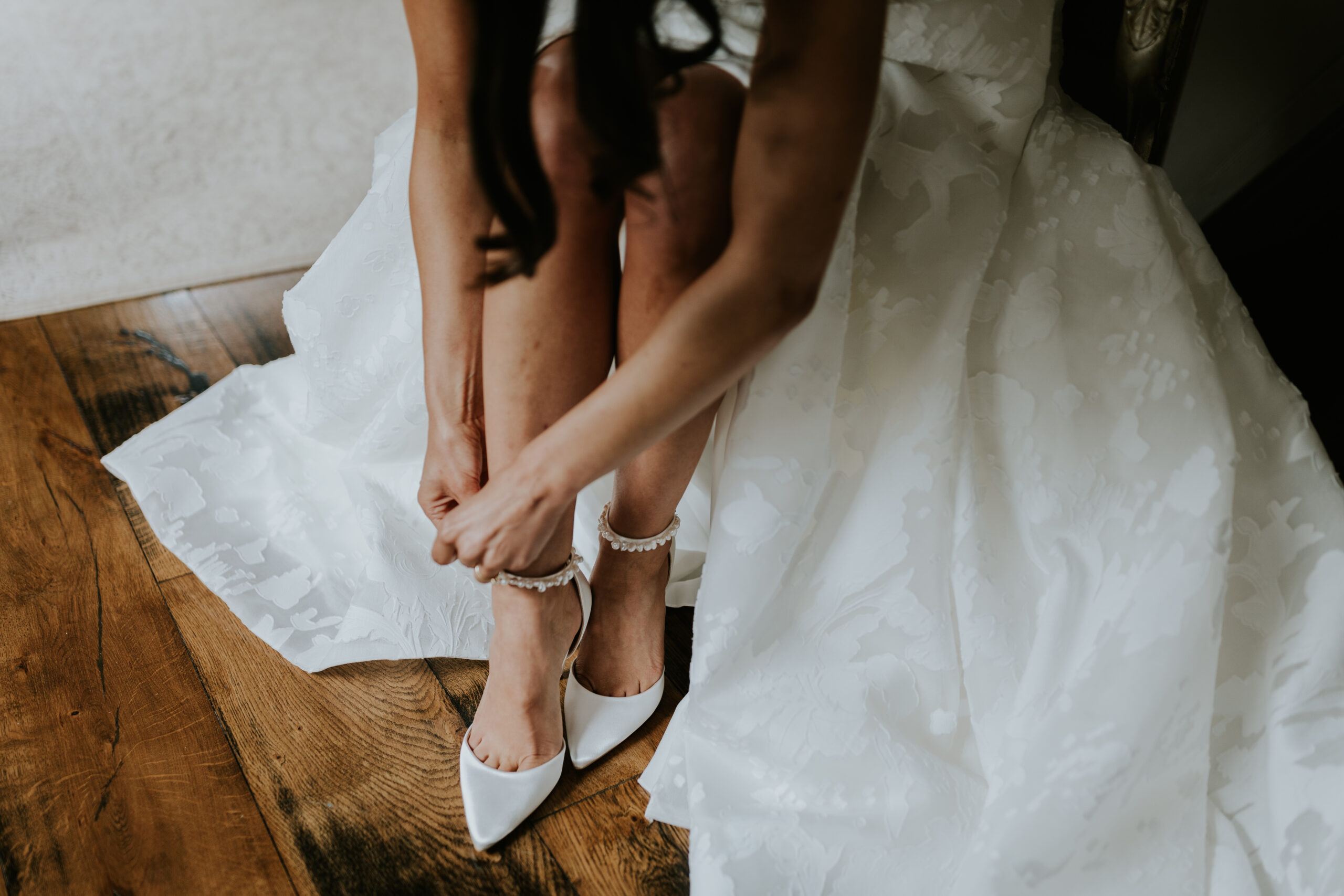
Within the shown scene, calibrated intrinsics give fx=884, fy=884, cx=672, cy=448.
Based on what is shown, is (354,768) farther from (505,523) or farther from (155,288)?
(155,288)

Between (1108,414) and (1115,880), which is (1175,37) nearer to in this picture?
(1108,414)

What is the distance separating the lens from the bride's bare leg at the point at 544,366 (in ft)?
2.17

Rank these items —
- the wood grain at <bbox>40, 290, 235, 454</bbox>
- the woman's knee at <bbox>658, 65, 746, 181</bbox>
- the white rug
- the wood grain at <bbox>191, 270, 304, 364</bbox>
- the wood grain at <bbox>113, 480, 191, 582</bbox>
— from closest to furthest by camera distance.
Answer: the woman's knee at <bbox>658, 65, 746, 181</bbox> < the wood grain at <bbox>113, 480, 191, 582</bbox> < the wood grain at <bbox>40, 290, 235, 454</bbox> < the wood grain at <bbox>191, 270, 304, 364</bbox> < the white rug

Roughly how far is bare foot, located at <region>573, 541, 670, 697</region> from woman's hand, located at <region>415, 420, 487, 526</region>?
5.7 inches

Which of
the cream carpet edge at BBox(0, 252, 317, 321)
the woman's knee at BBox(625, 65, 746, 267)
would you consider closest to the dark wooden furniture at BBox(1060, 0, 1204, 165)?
the woman's knee at BBox(625, 65, 746, 267)

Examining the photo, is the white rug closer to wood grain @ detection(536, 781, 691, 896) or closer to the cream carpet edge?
the cream carpet edge

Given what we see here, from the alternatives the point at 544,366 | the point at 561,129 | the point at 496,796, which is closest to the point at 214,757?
the point at 496,796

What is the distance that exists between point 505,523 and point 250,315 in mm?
1080

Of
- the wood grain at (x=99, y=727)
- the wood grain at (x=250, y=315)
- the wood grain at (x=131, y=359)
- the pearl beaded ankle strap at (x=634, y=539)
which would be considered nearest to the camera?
the wood grain at (x=99, y=727)

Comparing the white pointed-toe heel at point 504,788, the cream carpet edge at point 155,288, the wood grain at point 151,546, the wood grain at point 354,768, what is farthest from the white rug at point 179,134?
the white pointed-toe heel at point 504,788

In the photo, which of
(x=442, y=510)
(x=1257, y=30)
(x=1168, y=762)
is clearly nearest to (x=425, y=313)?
(x=442, y=510)

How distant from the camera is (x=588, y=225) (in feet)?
2.25

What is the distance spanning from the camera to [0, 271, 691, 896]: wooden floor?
75 centimetres

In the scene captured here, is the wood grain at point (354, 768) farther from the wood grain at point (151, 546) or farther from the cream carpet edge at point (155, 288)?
the cream carpet edge at point (155, 288)
